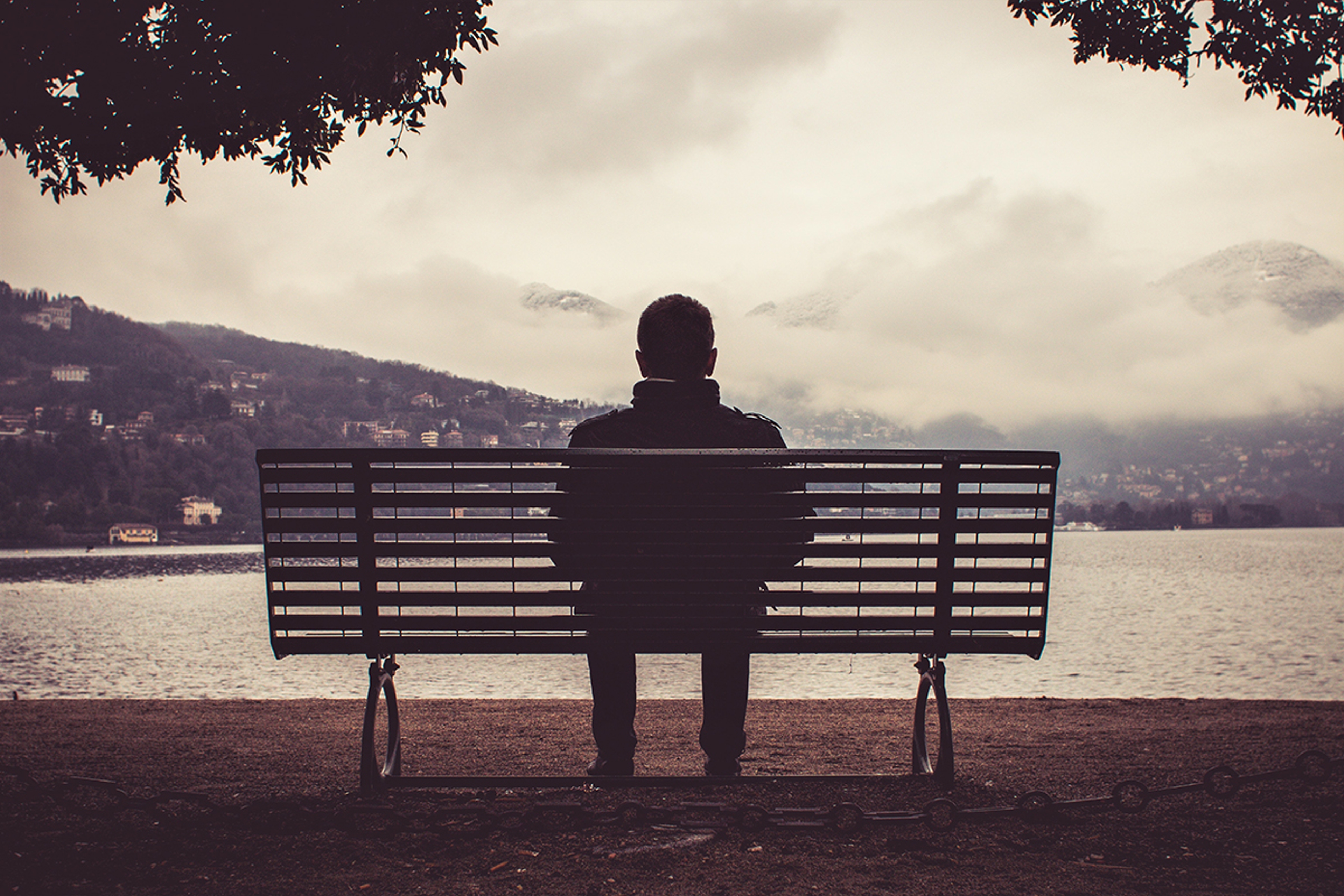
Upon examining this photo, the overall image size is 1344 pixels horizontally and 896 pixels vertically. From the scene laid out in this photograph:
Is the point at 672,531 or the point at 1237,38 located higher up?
the point at 1237,38

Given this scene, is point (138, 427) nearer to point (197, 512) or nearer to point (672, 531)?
point (197, 512)

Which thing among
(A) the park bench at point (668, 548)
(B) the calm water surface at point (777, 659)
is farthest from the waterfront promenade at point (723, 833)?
(B) the calm water surface at point (777, 659)

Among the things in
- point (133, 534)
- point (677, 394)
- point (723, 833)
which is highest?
point (677, 394)

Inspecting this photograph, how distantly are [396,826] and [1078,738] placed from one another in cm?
409

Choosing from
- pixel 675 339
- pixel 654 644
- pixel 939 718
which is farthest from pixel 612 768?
pixel 675 339

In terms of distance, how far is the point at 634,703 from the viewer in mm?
3766

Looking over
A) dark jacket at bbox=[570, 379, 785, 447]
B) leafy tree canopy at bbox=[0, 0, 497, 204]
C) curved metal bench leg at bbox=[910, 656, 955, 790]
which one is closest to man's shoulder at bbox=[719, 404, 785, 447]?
dark jacket at bbox=[570, 379, 785, 447]

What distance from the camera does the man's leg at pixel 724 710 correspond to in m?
3.75

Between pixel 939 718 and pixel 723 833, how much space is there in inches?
43.2

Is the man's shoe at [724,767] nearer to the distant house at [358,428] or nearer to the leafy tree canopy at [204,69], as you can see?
the leafy tree canopy at [204,69]

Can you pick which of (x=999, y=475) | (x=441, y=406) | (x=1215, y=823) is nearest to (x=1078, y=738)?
(x=1215, y=823)

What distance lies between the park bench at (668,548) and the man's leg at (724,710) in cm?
27

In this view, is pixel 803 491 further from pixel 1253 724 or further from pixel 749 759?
pixel 1253 724

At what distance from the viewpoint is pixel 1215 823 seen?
332 cm
